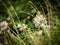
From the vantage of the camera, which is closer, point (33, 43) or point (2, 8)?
point (33, 43)

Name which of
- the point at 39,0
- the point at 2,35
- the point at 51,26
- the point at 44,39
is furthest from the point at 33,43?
the point at 39,0

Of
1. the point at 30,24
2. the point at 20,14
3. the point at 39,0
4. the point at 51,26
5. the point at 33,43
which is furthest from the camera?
the point at 20,14

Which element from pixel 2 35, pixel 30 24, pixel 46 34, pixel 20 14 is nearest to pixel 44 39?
pixel 46 34

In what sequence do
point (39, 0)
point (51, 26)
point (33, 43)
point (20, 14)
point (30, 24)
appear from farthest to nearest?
point (20, 14) < point (39, 0) < point (30, 24) < point (51, 26) < point (33, 43)

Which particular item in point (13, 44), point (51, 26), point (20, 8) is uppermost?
point (20, 8)

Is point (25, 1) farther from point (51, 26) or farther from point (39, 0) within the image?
point (51, 26)

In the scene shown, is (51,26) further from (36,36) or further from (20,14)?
(20,14)

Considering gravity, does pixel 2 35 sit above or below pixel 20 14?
below

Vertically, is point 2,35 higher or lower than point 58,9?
lower

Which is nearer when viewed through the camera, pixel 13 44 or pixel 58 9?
pixel 13 44
